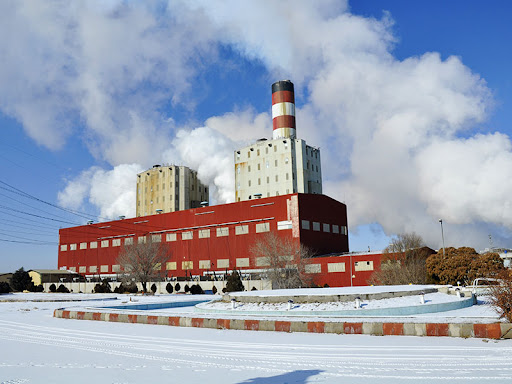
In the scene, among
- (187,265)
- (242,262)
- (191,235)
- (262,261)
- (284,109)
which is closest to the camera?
(262,261)

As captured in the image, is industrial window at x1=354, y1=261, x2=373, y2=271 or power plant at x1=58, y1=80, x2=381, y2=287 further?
power plant at x1=58, y1=80, x2=381, y2=287

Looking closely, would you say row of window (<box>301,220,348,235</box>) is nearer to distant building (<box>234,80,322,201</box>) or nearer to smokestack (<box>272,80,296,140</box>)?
distant building (<box>234,80,322,201</box>)

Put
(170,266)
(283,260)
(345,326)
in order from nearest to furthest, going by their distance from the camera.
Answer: (345,326) < (283,260) < (170,266)

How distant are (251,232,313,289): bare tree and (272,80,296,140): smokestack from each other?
32.2m

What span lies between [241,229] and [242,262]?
4612 millimetres

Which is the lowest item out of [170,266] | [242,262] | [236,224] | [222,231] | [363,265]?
[363,265]

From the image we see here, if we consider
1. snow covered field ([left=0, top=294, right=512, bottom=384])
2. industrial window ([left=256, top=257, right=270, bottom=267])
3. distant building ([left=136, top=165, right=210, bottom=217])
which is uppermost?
distant building ([left=136, top=165, right=210, bottom=217])

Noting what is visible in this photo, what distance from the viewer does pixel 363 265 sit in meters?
53.8

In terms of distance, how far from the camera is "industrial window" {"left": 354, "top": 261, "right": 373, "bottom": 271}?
53.3m

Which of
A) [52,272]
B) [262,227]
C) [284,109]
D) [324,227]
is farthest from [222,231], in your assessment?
[52,272]

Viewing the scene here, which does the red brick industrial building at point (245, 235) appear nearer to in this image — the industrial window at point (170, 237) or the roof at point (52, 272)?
the industrial window at point (170, 237)

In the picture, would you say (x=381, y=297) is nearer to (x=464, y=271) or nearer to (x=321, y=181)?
(x=464, y=271)

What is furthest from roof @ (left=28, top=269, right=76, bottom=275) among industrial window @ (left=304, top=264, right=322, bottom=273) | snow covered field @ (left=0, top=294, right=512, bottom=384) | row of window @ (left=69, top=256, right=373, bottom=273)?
snow covered field @ (left=0, top=294, right=512, bottom=384)

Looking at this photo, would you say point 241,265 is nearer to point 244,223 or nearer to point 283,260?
point 244,223
